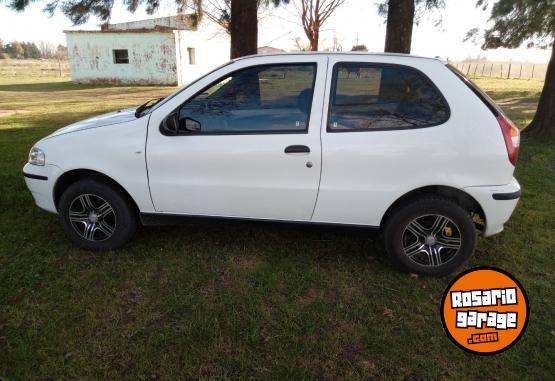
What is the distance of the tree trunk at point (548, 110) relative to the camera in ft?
23.7

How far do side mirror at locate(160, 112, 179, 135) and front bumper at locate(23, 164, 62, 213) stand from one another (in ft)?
3.38

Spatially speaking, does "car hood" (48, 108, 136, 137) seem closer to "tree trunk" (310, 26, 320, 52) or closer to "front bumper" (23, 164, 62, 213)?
"front bumper" (23, 164, 62, 213)

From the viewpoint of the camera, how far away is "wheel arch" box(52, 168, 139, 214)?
3.45 meters

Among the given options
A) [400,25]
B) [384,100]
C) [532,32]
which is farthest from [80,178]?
[532,32]

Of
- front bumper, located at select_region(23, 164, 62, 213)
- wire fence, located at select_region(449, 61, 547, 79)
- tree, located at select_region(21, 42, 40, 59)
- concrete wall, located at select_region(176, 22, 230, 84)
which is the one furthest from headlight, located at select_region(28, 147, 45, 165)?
tree, located at select_region(21, 42, 40, 59)

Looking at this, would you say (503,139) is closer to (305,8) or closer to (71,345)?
(71,345)

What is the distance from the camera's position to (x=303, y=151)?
305 centimetres

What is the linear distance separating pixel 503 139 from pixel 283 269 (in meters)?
1.98

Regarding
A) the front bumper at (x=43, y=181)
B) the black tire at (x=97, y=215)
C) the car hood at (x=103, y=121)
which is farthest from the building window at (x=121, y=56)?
the black tire at (x=97, y=215)

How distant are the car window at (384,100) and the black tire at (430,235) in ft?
2.13

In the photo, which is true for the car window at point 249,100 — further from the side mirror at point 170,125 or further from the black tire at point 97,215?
the black tire at point 97,215

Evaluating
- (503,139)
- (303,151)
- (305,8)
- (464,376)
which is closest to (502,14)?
(503,139)

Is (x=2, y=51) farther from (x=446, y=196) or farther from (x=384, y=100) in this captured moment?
(x=446, y=196)

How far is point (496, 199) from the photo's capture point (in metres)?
3.03
